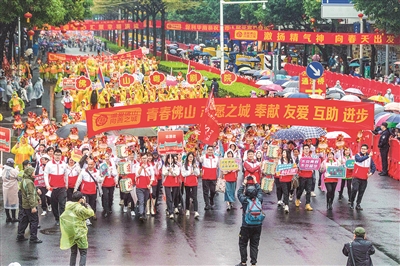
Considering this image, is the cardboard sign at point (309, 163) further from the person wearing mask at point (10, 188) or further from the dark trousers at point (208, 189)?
the person wearing mask at point (10, 188)

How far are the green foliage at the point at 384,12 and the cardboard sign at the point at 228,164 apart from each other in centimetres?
2707

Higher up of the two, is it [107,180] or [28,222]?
[107,180]

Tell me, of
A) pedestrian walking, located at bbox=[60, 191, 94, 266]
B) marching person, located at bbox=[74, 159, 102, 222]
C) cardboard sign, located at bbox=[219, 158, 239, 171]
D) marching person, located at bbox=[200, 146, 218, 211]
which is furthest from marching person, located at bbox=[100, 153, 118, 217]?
pedestrian walking, located at bbox=[60, 191, 94, 266]

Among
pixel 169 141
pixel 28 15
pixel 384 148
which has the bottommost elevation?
pixel 384 148

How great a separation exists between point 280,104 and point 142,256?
17.1 feet

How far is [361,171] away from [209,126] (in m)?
3.45

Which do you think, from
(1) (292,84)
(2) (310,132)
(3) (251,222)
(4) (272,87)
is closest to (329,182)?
(2) (310,132)

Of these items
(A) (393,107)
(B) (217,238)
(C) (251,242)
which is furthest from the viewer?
(A) (393,107)

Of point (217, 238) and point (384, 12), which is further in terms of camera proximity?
point (384, 12)

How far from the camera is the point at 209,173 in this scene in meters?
20.2

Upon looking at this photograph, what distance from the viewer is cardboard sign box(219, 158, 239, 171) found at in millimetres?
20094

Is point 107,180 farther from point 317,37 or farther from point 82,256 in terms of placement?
point 317,37

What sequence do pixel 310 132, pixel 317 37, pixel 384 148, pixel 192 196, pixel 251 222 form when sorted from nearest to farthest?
pixel 251 222 → pixel 192 196 → pixel 310 132 → pixel 384 148 → pixel 317 37

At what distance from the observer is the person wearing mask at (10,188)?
18625 mm
